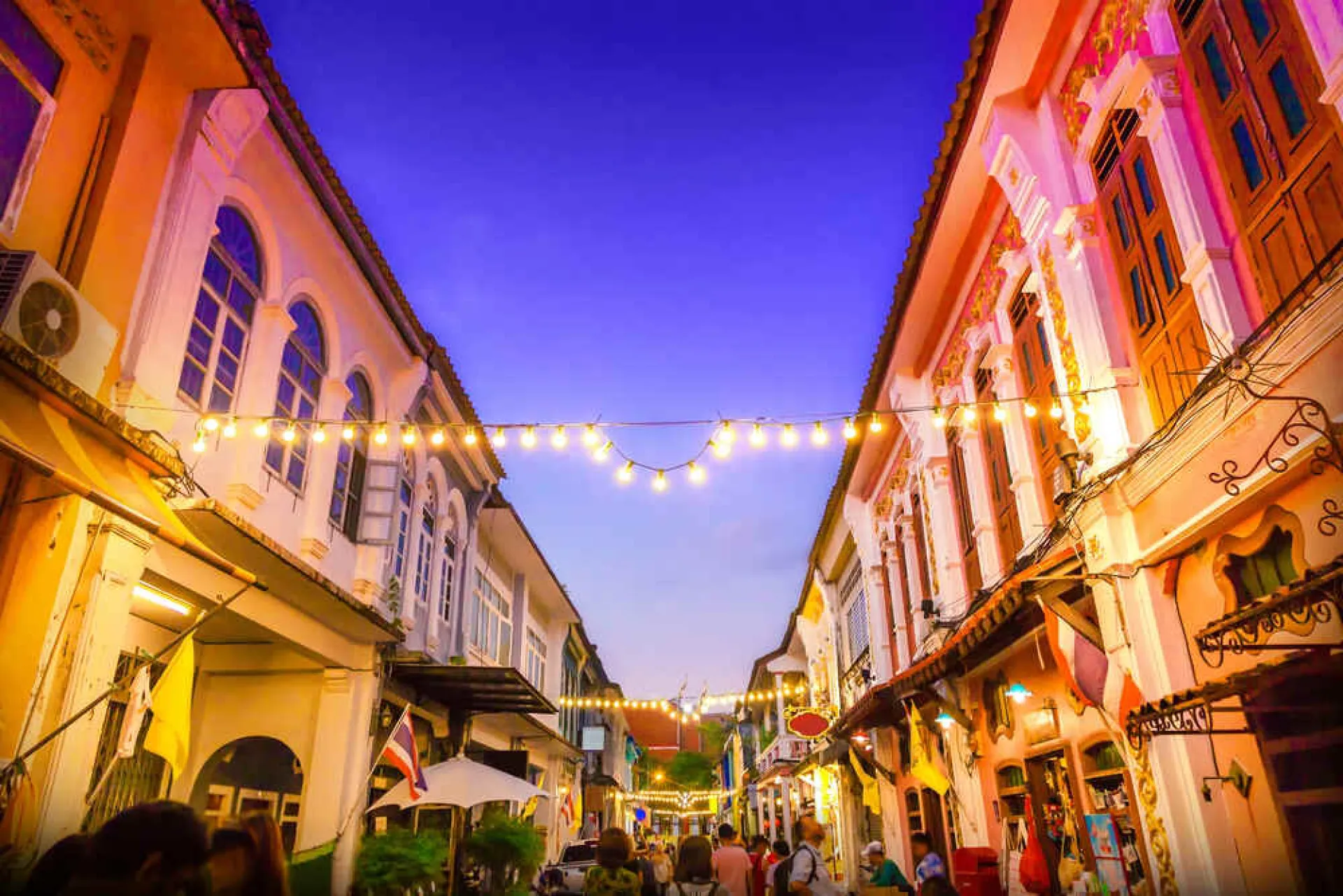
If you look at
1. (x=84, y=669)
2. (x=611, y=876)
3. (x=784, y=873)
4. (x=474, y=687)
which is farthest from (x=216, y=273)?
(x=784, y=873)

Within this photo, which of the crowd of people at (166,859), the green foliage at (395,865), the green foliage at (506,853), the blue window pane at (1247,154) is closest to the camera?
the crowd of people at (166,859)

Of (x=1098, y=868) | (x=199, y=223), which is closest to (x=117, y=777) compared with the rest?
(x=199, y=223)

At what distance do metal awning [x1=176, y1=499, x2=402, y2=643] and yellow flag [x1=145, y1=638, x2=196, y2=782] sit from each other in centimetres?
109

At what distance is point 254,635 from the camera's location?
A: 9.80 meters

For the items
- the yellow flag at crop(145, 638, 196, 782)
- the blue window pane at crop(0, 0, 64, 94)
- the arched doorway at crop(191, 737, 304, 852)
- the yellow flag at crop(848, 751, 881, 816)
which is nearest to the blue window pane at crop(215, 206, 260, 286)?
the blue window pane at crop(0, 0, 64, 94)

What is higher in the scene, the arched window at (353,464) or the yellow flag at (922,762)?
the arched window at (353,464)

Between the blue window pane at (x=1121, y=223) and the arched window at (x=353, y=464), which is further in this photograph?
the arched window at (x=353, y=464)

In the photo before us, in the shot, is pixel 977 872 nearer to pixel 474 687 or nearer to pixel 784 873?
pixel 784 873

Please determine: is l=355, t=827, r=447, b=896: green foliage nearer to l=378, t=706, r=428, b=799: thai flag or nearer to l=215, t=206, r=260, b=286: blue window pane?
l=378, t=706, r=428, b=799: thai flag

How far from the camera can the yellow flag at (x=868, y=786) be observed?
55.1 feet

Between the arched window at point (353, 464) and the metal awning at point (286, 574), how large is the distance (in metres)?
1.33

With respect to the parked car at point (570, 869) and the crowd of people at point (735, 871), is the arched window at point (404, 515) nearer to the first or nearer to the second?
the parked car at point (570, 869)

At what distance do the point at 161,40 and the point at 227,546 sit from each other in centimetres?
437

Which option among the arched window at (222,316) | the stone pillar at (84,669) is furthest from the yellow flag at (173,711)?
the arched window at (222,316)
